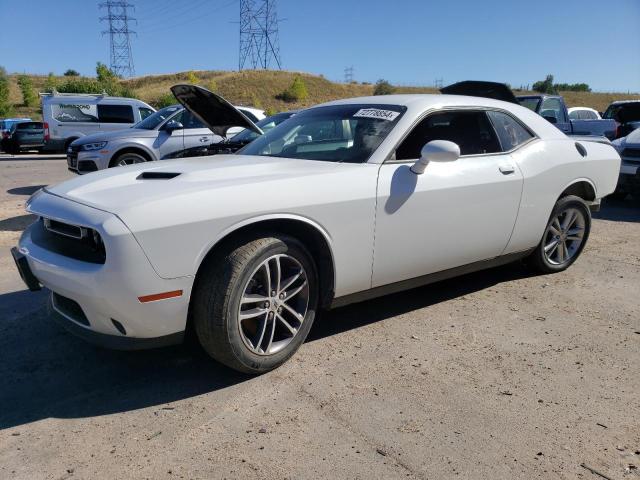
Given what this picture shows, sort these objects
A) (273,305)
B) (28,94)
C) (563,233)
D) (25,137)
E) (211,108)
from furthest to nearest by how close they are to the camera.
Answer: (28,94) → (25,137) → (211,108) → (563,233) → (273,305)

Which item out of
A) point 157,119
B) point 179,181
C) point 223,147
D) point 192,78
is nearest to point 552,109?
point 223,147

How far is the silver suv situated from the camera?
29.2 feet

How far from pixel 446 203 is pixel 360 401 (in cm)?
149

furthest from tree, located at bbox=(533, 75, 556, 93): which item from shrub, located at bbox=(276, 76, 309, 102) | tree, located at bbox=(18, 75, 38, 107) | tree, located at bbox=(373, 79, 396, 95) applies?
tree, located at bbox=(18, 75, 38, 107)

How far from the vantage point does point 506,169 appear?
3.94 meters

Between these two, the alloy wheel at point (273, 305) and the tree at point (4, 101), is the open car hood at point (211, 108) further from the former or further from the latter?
the tree at point (4, 101)

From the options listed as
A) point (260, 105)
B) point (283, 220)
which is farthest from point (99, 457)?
point (260, 105)

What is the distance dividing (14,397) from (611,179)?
17.3 ft

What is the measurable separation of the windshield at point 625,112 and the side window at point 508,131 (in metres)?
12.7

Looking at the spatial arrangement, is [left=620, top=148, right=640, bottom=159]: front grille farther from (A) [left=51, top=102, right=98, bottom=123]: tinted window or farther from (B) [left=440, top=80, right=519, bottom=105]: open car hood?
(A) [left=51, top=102, right=98, bottom=123]: tinted window

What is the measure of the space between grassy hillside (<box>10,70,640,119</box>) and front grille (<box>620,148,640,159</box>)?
5316 cm

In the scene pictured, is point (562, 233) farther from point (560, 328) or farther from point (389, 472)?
point (389, 472)

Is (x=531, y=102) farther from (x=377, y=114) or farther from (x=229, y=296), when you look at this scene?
(x=229, y=296)

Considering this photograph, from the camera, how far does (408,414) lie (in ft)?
8.54
